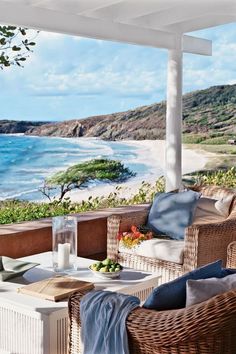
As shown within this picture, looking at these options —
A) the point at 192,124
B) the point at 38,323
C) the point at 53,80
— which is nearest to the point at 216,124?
the point at 192,124

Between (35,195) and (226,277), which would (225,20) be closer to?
(35,195)

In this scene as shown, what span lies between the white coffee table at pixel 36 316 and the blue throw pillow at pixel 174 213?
1.39 m

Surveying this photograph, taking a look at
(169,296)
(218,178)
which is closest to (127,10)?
(218,178)

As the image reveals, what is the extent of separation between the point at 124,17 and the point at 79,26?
0.64m

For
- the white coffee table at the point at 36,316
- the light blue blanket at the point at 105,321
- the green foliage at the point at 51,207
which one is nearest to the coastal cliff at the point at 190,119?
the green foliage at the point at 51,207

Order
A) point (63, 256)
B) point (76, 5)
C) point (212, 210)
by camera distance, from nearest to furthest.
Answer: point (63, 256)
point (76, 5)
point (212, 210)

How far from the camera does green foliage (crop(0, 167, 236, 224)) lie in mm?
6938

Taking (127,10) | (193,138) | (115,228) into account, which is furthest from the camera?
(193,138)

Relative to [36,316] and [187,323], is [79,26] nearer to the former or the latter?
[36,316]

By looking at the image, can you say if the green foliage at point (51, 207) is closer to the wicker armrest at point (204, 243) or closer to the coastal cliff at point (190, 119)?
the coastal cliff at point (190, 119)

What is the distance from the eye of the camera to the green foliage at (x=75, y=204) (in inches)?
273

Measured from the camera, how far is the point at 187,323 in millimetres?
2295

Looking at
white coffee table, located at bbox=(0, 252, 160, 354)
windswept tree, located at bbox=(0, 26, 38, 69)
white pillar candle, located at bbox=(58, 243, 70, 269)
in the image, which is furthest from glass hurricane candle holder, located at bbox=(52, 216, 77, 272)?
windswept tree, located at bbox=(0, 26, 38, 69)

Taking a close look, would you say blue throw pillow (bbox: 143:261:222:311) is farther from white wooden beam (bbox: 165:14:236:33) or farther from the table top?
white wooden beam (bbox: 165:14:236:33)
